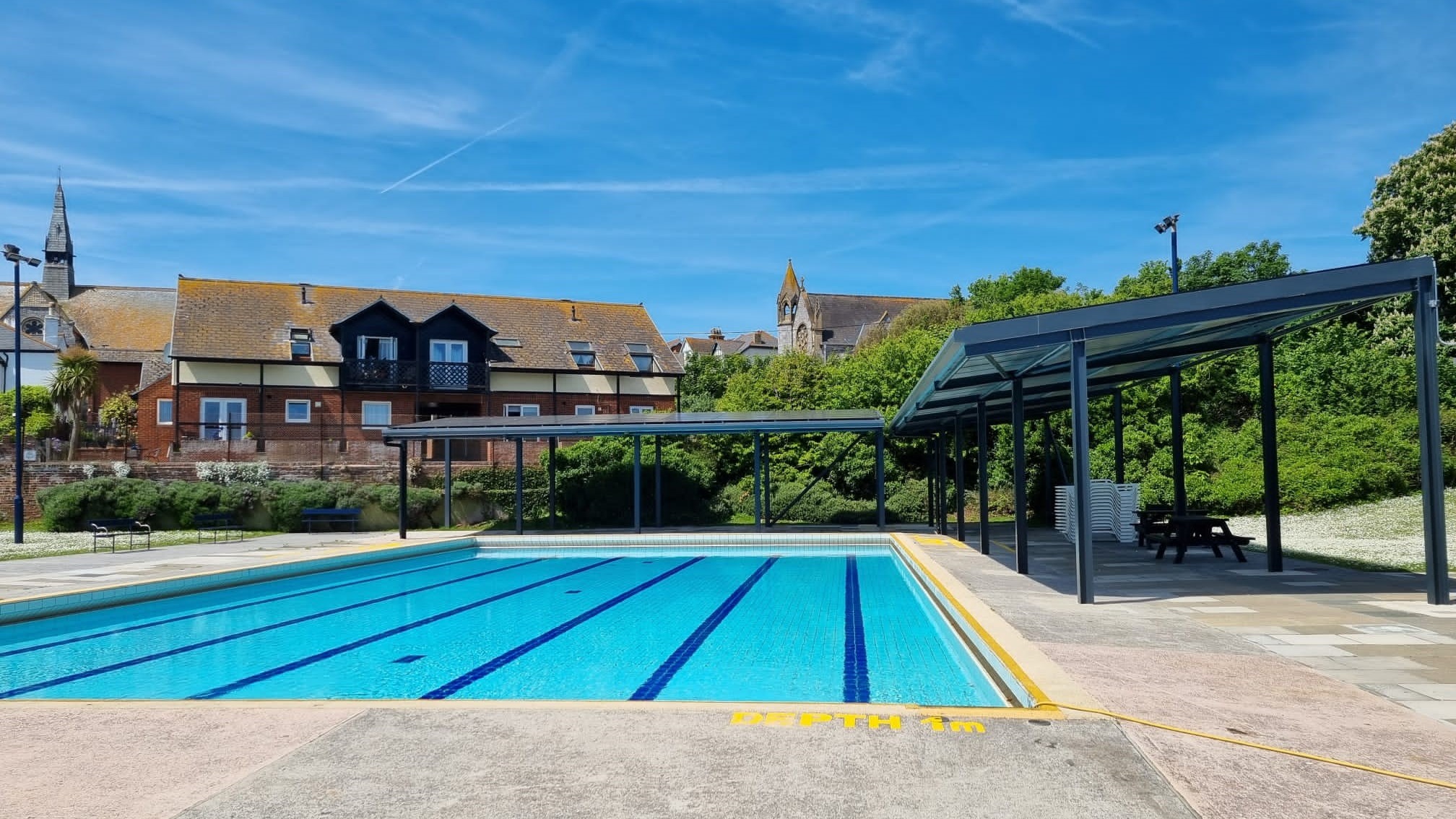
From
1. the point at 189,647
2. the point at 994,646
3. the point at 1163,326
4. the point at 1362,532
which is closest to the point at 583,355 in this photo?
the point at 1362,532

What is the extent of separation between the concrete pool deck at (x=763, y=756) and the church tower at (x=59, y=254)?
62.2 m

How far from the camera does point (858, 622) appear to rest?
9445mm

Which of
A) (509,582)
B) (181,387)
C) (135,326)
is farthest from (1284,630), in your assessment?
(135,326)

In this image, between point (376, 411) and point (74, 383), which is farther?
point (376, 411)

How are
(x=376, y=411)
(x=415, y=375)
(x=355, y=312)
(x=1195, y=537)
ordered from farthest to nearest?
1. (x=376, y=411)
2. (x=355, y=312)
3. (x=415, y=375)
4. (x=1195, y=537)

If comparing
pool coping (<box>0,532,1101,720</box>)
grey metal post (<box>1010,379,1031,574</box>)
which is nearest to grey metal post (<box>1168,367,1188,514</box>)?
grey metal post (<box>1010,379,1031,574</box>)

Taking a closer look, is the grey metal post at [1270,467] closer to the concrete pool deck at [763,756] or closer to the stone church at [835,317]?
the concrete pool deck at [763,756]

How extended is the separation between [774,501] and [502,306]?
16.9 meters

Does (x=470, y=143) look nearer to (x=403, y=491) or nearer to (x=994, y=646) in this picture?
(x=403, y=491)

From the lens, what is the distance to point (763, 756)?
388 cm

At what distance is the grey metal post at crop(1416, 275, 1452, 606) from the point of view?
7715 mm

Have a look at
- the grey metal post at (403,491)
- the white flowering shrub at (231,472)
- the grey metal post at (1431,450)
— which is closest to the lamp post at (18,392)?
the white flowering shrub at (231,472)

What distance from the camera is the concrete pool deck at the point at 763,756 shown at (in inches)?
132

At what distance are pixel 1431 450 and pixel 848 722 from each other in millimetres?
6505
